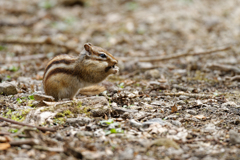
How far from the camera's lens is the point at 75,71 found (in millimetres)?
4121

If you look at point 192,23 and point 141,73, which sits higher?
point 192,23

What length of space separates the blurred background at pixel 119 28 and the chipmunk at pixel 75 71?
79.9 inches

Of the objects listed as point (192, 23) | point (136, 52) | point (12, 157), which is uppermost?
point (192, 23)

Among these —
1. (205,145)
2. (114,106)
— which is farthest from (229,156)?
(114,106)

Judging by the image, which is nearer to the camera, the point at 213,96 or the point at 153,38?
the point at 213,96

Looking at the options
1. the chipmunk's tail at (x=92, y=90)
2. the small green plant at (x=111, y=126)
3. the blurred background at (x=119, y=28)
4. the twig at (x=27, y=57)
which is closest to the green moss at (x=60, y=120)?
the small green plant at (x=111, y=126)

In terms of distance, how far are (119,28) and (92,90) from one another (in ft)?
15.6

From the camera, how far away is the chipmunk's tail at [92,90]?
14.7ft

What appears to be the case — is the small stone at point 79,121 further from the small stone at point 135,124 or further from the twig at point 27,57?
the twig at point 27,57

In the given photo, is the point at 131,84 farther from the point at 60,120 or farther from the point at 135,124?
the point at 60,120

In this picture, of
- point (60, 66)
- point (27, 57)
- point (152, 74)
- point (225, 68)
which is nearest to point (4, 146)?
point (60, 66)

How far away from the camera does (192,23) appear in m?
9.16

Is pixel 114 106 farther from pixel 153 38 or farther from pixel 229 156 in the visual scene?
pixel 153 38

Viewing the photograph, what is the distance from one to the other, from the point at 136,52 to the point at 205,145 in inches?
189
